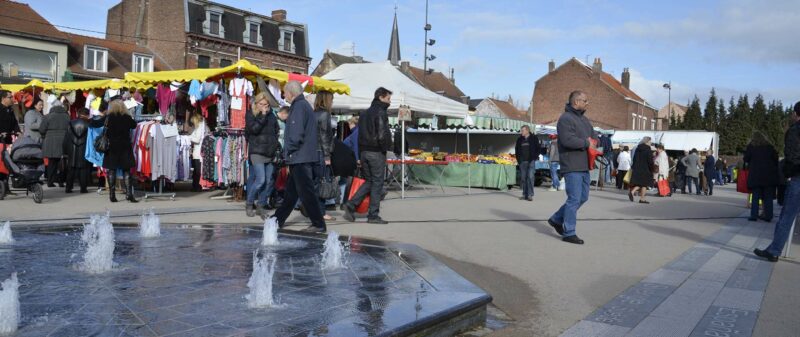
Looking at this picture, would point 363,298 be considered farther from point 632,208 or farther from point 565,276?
point 632,208

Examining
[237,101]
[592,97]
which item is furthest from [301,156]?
[592,97]

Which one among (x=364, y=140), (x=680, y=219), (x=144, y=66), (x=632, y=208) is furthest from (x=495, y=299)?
(x=144, y=66)

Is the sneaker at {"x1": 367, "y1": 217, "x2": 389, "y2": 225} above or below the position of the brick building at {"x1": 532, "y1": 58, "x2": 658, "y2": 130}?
below

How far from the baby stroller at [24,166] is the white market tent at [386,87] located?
6671 millimetres

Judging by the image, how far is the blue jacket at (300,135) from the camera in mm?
7965

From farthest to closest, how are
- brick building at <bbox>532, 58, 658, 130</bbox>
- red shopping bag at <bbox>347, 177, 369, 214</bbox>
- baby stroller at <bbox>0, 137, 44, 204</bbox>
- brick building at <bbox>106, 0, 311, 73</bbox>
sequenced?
brick building at <bbox>532, 58, 658, 130</bbox>
brick building at <bbox>106, 0, 311, 73</bbox>
baby stroller at <bbox>0, 137, 44, 204</bbox>
red shopping bag at <bbox>347, 177, 369, 214</bbox>

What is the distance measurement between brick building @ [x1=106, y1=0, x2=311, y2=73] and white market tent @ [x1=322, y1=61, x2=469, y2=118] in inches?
1303

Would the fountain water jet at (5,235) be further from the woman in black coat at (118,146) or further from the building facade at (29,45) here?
the building facade at (29,45)

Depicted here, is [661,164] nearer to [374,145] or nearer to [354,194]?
[354,194]

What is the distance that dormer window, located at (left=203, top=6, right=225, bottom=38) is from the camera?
48.8m

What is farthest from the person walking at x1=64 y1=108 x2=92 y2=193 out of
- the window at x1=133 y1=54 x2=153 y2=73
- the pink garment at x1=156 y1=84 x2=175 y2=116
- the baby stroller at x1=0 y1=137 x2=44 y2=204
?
the window at x1=133 y1=54 x2=153 y2=73

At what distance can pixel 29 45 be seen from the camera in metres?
38.3

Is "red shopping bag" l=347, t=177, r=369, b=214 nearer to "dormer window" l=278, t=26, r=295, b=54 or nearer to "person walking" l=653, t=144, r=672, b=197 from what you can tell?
"person walking" l=653, t=144, r=672, b=197

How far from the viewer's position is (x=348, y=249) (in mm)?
6719
